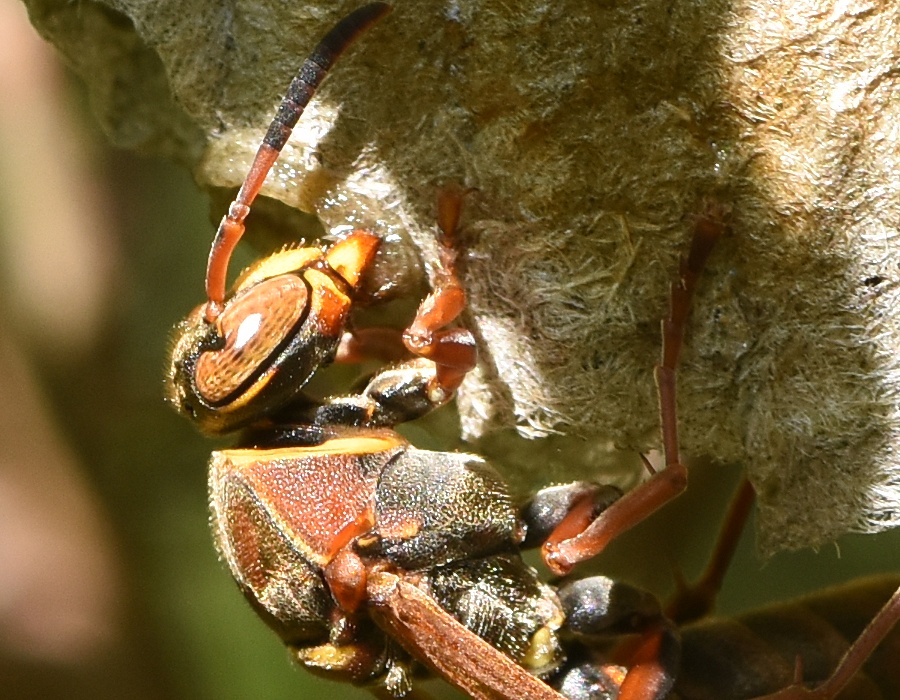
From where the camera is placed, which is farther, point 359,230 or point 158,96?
point 158,96

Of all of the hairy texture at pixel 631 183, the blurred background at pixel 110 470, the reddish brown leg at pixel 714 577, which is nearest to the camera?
the hairy texture at pixel 631 183

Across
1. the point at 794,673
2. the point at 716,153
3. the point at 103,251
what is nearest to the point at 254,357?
the point at 716,153

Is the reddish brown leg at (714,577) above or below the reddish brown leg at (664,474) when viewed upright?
below

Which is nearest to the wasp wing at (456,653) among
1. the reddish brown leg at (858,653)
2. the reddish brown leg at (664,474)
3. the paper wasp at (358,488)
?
the paper wasp at (358,488)

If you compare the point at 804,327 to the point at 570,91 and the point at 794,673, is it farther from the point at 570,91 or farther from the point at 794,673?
the point at 794,673

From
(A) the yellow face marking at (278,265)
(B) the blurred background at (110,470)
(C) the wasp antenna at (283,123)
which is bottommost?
(B) the blurred background at (110,470)

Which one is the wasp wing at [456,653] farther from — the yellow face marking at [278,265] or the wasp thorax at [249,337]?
the yellow face marking at [278,265]

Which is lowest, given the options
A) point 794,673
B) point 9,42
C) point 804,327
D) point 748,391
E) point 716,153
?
point 794,673
